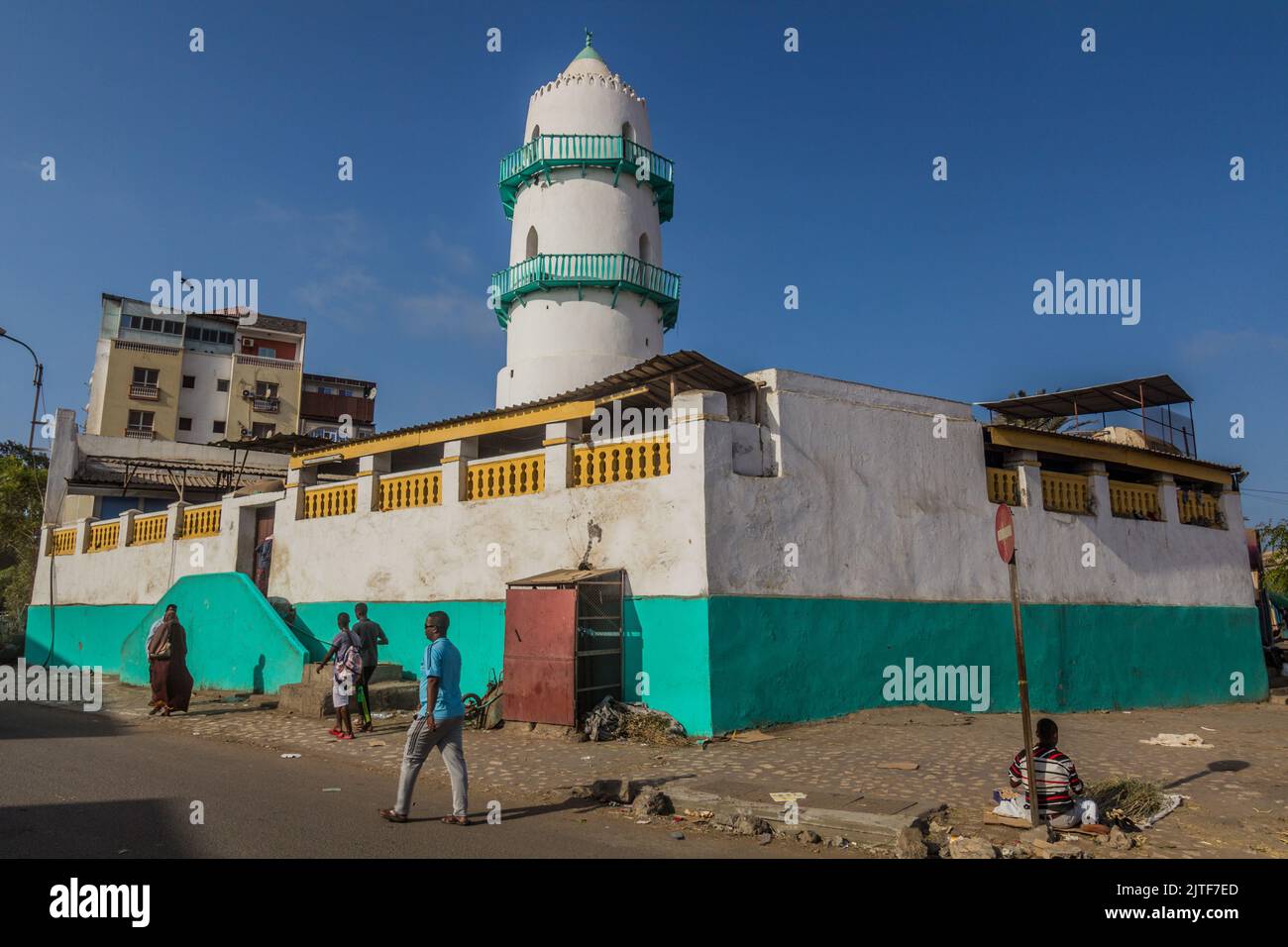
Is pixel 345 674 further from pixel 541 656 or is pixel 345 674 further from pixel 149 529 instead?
pixel 149 529

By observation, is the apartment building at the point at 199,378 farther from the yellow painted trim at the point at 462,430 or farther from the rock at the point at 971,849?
the rock at the point at 971,849

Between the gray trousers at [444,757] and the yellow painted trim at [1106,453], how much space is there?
10.6 meters

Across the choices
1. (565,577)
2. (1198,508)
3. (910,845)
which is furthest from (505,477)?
(1198,508)

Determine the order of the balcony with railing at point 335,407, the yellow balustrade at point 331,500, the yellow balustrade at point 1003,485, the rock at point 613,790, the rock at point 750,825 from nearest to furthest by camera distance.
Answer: the rock at point 750,825 < the rock at point 613,790 < the yellow balustrade at point 1003,485 < the yellow balustrade at point 331,500 < the balcony with railing at point 335,407

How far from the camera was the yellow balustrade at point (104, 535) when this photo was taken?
2131cm

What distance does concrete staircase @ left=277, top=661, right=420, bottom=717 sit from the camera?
12.6 m

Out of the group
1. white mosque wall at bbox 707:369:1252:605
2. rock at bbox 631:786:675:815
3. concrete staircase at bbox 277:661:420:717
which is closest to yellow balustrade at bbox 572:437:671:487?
white mosque wall at bbox 707:369:1252:605

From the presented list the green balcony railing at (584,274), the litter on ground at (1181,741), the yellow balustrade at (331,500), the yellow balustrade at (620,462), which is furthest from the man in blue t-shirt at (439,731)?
the green balcony railing at (584,274)

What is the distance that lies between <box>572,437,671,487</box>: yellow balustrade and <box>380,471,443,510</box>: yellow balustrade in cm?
298

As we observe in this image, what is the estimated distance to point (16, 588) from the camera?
33219 millimetres

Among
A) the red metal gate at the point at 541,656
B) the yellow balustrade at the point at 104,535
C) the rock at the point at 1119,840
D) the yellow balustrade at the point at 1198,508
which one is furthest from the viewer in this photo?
the yellow balustrade at the point at 104,535

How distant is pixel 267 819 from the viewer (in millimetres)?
6535
